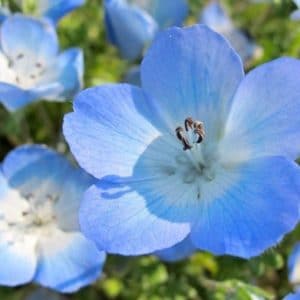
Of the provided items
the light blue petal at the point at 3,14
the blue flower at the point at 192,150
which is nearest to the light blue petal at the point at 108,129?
the blue flower at the point at 192,150

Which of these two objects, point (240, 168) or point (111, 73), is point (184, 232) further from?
point (111, 73)

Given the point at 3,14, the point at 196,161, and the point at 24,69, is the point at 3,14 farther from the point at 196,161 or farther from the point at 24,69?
the point at 196,161

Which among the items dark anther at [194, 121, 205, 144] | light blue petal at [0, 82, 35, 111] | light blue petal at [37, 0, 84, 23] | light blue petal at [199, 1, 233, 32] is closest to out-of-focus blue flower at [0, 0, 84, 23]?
light blue petal at [37, 0, 84, 23]

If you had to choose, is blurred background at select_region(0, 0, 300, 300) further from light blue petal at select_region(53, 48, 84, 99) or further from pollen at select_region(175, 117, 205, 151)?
pollen at select_region(175, 117, 205, 151)

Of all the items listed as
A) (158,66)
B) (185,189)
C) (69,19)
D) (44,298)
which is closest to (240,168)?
(185,189)

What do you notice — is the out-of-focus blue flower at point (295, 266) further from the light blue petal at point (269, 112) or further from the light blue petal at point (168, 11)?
the light blue petal at point (168, 11)

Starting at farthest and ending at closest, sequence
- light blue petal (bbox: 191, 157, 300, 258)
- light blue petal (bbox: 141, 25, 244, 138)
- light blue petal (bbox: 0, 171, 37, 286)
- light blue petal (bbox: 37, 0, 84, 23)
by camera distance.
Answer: light blue petal (bbox: 37, 0, 84, 23) → light blue petal (bbox: 0, 171, 37, 286) → light blue petal (bbox: 141, 25, 244, 138) → light blue petal (bbox: 191, 157, 300, 258)

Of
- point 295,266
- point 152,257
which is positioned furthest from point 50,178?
point 295,266
